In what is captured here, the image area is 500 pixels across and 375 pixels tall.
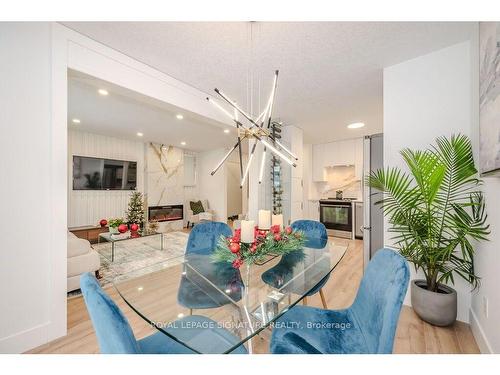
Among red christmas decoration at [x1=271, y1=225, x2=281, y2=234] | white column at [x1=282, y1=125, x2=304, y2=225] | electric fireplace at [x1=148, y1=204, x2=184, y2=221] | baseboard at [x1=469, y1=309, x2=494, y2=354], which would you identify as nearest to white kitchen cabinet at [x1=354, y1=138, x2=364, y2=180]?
white column at [x1=282, y1=125, x2=304, y2=225]

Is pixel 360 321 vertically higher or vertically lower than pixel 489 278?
lower

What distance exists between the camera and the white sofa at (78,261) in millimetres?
2398

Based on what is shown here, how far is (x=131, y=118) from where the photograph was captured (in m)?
3.93

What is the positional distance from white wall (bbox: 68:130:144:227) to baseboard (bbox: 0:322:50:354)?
3.87 metres

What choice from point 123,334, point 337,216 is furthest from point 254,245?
point 337,216

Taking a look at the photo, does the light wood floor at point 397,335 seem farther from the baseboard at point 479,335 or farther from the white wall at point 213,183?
the white wall at point 213,183

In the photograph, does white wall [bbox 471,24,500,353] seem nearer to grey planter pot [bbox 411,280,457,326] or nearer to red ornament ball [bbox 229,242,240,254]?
grey planter pot [bbox 411,280,457,326]

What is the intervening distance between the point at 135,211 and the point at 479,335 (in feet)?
18.9

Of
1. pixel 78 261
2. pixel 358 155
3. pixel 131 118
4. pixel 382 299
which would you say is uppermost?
pixel 131 118

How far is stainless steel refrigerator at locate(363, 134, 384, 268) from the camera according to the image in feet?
8.01

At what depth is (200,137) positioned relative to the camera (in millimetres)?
5383

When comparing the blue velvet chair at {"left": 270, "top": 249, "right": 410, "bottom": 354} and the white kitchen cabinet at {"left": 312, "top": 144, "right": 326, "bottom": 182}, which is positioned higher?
the white kitchen cabinet at {"left": 312, "top": 144, "right": 326, "bottom": 182}

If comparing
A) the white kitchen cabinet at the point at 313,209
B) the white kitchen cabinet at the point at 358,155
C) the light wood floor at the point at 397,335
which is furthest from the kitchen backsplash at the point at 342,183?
the light wood floor at the point at 397,335

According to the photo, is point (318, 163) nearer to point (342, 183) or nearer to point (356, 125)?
point (342, 183)
